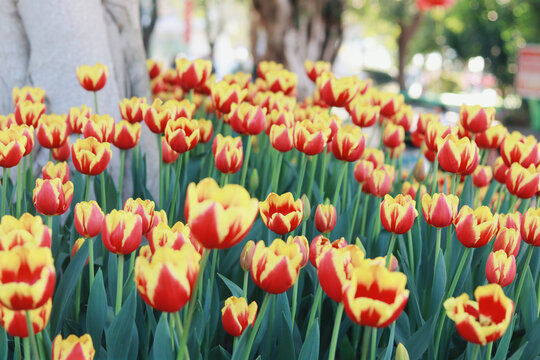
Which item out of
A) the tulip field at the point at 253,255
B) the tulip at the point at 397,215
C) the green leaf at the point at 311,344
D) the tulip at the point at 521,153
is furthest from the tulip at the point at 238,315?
the tulip at the point at 521,153

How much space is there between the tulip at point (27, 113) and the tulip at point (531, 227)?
49.9 inches

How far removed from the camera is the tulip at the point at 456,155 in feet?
4.43

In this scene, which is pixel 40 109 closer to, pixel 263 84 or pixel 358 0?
pixel 263 84

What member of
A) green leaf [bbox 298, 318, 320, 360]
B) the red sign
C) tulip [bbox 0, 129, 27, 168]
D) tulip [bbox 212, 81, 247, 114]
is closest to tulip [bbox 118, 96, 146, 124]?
tulip [bbox 212, 81, 247, 114]

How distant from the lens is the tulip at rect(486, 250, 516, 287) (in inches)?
42.8

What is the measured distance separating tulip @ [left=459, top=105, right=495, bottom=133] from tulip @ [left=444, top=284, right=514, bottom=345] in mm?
987

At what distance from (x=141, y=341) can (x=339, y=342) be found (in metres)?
0.44

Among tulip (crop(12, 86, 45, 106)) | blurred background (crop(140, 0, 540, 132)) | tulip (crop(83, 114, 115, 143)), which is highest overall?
tulip (crop(12, 86, 45, 106))

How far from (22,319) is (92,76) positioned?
1146mm

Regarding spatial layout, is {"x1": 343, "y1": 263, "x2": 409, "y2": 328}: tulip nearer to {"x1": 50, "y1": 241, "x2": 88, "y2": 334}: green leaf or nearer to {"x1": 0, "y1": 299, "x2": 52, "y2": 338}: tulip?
{"x1": 0, "y1": 299, "x2": 52, "y2": 338}: tulip

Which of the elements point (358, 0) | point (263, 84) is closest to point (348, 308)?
point (263, 84)

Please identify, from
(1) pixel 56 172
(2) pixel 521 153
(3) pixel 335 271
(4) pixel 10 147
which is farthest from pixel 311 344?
(2) pixel 521 153

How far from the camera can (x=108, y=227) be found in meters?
0.95

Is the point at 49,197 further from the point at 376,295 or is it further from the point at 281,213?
the point at 376,295
